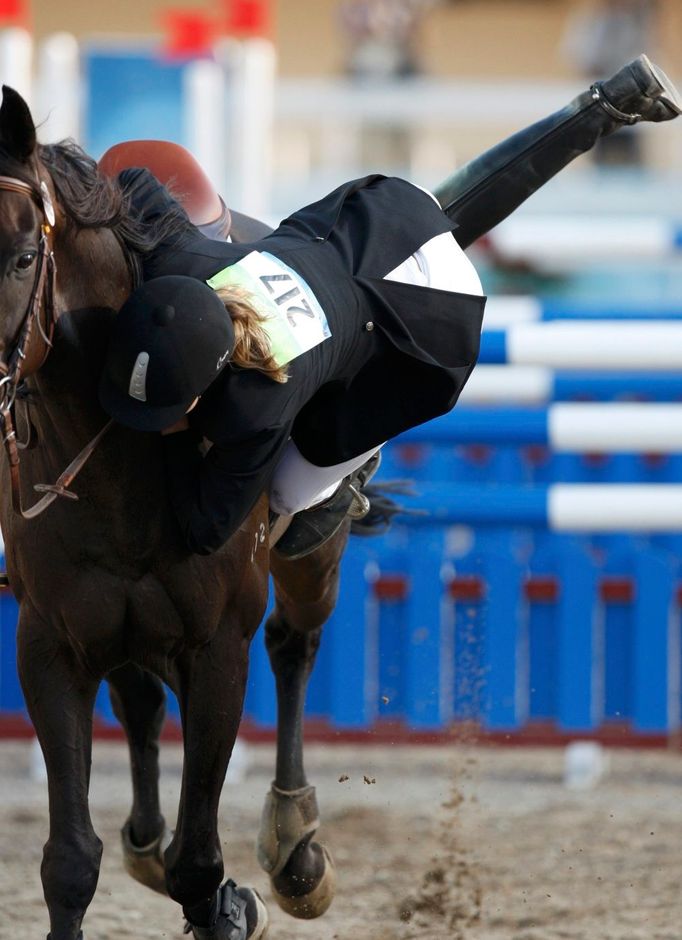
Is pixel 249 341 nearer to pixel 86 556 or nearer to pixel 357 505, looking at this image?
pixel 86 556

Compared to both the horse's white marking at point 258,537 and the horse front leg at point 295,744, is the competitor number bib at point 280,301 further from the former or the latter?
the horse front leg at point 295,744

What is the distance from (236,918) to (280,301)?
53.5 inches

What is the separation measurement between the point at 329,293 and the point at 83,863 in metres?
1.17

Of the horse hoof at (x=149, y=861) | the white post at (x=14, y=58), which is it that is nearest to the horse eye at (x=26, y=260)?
the horse hoof at (x=149, y=861)

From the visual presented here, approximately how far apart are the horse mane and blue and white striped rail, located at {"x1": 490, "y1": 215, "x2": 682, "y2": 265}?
510 cm

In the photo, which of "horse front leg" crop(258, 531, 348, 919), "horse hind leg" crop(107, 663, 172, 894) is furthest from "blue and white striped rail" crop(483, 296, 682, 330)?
"horse hind leg" crop(107, 663, 172, 894)

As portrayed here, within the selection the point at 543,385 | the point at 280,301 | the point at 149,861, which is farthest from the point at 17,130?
the point at 543,385

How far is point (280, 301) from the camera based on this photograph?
9.00 feet

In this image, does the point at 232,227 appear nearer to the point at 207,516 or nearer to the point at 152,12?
the point at 207,516

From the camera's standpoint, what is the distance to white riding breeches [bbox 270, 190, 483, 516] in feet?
10.1

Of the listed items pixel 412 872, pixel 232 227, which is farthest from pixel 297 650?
pixel 232 227

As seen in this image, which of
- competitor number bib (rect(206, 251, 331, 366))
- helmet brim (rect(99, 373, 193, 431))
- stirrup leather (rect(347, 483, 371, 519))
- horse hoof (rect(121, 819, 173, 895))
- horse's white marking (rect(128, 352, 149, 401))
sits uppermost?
competitor number bib (rect(206, 251, 331, 366))

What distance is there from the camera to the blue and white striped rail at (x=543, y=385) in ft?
17.8

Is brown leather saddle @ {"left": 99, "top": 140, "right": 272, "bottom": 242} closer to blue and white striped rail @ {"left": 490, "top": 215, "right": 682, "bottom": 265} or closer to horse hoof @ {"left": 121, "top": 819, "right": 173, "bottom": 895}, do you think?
horse hoof @ {"left": 121, "top": 819, "right": 173, "bottom": 895}
